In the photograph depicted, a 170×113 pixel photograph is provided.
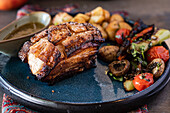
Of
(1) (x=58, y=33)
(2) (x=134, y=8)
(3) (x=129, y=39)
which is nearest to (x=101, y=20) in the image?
(3) (x=129, y=39)

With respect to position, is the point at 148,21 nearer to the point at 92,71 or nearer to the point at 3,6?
the point at 92,71

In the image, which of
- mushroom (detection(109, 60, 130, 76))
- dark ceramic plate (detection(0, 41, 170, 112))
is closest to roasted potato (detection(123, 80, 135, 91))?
dark ceramic plate (detection(0, 41, 170, 112))

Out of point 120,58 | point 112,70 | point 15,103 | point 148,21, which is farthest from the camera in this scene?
point 148,21

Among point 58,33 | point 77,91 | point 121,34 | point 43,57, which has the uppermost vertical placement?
point 58,33

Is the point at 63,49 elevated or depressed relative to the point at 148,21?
elevated

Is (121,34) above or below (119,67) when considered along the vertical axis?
above

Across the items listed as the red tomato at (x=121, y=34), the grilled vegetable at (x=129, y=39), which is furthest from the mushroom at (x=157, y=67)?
the red tomato at (x=121, y=34)

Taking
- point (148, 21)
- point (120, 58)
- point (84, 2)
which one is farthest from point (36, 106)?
point (84, 2)

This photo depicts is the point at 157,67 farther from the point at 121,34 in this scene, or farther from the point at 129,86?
the point at 121,34
